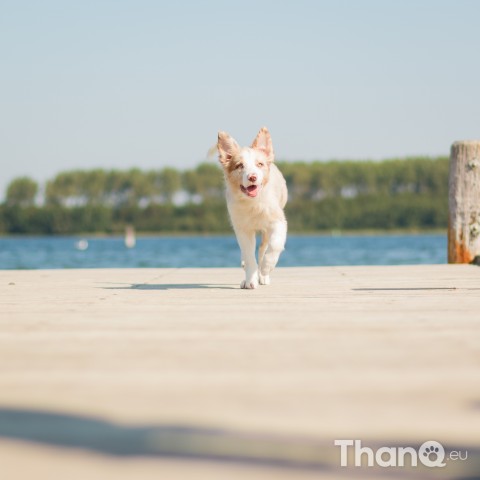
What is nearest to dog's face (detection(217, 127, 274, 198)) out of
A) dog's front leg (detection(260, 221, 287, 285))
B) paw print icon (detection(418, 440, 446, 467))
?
dog's front leg (detection(260, 221, 287, 285))

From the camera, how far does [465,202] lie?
9.25m

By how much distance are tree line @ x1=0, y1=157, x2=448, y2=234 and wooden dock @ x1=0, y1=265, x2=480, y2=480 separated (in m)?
86.6

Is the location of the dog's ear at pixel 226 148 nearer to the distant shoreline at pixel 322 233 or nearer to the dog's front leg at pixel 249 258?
the dog's front leg at pixel 249 258

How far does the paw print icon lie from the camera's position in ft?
5.01

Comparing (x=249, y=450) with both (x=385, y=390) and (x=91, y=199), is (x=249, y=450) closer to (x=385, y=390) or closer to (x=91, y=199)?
(x=385, y=390)

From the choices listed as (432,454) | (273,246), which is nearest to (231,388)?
(432,454)

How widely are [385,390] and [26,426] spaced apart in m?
0.86

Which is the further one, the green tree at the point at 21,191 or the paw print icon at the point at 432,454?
the green tree at the point at 21,191

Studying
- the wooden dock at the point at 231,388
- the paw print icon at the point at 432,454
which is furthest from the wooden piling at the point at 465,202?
the paw print icon at the point at 432,454

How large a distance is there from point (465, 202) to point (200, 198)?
8532 centimetres

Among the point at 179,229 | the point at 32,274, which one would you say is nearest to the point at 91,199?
the point at 179,229

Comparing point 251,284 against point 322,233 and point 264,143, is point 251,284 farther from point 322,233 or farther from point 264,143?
point 322,233

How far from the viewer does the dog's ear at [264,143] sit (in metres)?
6.12

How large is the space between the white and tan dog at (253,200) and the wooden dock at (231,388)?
1.74m
